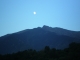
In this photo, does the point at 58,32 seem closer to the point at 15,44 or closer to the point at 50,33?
the point at 50,33

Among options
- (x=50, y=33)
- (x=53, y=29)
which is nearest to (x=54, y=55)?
(x=50, y=33)

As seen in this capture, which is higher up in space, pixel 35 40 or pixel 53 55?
pixel 35 40

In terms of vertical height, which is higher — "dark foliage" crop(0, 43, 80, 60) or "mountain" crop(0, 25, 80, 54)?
"mountain" crop(0, 25, 80, 54)

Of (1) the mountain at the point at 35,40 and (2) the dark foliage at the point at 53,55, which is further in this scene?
(1) the mountain at the point at 35,40

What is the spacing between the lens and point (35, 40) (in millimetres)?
143125

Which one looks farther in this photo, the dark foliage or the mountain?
the mountain

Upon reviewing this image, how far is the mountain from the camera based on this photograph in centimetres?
13012

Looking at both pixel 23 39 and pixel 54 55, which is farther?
pixel 23 39

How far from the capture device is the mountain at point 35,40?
5123 inches

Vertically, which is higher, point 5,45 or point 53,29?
point 53,29

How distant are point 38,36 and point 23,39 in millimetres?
15035

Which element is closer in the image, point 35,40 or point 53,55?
point 53,55

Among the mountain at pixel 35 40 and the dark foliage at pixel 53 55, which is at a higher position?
the mountain at pixel 35 40

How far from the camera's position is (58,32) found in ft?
493
